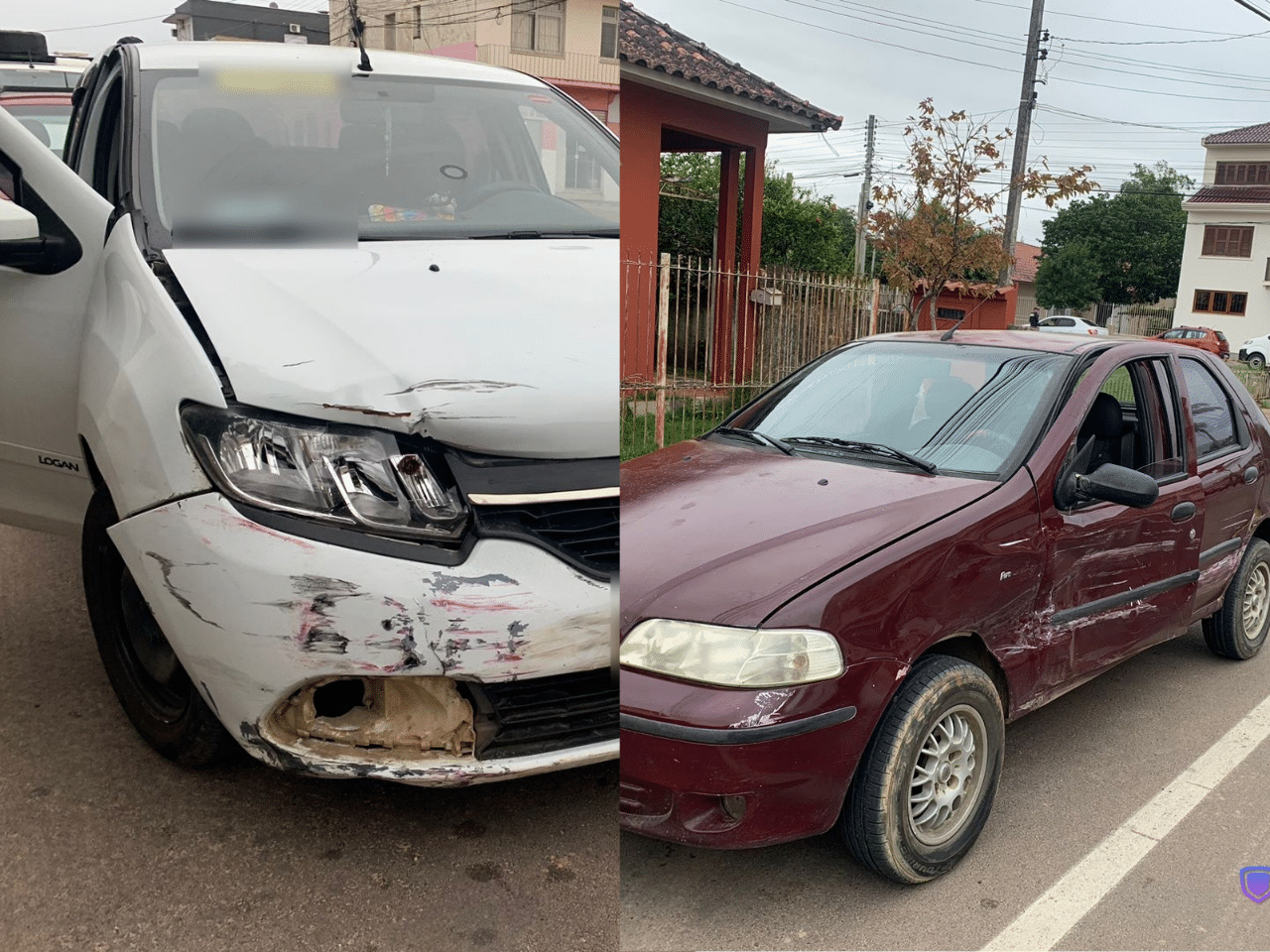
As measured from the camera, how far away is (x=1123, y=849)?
1.30m

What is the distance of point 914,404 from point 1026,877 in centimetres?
53

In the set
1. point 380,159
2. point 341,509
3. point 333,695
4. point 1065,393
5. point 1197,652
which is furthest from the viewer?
point 1197,652

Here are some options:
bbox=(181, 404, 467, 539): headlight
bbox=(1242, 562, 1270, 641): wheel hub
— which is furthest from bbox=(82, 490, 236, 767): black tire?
bbox=(1242, 562, 1270, 641): wheel hub

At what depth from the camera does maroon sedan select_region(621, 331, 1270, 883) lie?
0.91 m

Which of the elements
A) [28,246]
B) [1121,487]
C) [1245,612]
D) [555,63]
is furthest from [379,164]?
[1245,612]

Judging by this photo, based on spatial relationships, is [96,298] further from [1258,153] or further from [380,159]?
[1258,153]

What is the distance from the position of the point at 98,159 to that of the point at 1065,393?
1.28 m

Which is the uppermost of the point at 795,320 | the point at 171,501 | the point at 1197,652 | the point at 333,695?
the point at 795,320

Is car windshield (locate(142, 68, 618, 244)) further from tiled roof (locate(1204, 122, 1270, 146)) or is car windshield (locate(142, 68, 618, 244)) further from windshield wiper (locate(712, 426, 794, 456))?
tiled roof (locate(1204, 122, 1270, 146))

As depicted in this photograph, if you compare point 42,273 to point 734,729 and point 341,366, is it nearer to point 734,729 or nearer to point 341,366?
point 341,366

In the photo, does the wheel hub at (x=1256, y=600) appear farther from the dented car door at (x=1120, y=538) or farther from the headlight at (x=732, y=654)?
the headlight at (x=732, y=654)

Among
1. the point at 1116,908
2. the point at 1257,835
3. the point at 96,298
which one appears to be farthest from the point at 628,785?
the point at 1257,835

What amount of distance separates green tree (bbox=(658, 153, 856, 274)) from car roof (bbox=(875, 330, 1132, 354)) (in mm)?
132

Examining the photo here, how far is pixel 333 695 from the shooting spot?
110 cm
